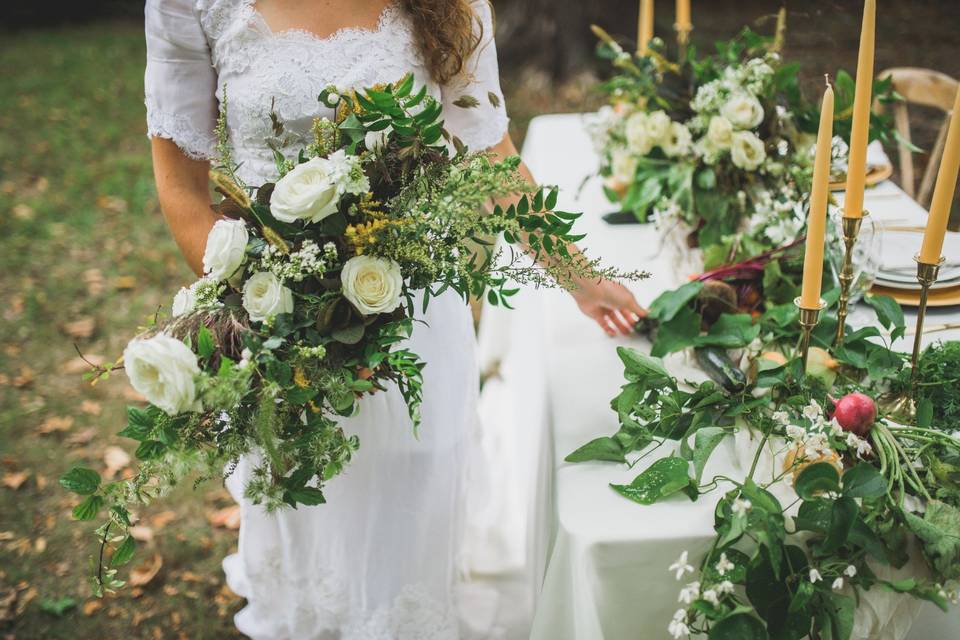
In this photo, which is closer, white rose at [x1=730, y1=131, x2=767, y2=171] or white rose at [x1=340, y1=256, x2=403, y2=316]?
white rose at [x1=340, y1=256, x2=403, y2=316]

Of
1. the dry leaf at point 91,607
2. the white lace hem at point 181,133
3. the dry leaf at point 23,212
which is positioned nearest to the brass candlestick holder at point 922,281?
the white lace hem at point 181,133

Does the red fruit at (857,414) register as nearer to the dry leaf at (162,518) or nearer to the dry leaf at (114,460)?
the dry leaf at (162,518)

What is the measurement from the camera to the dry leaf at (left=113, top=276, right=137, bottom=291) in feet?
14.4

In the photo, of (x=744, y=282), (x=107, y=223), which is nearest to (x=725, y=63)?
(x=744, y=282)

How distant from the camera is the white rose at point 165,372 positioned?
99 centimetres

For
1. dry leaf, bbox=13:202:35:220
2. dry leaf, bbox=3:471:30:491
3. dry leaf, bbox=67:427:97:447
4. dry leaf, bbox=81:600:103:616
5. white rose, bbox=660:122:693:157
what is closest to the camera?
white rose, bbox=660:122:693:157

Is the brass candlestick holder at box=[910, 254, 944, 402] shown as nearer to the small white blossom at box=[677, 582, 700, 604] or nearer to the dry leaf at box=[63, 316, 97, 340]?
the small white blossom at box=[677, 582, 700, 604]

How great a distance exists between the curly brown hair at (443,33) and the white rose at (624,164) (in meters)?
0.68

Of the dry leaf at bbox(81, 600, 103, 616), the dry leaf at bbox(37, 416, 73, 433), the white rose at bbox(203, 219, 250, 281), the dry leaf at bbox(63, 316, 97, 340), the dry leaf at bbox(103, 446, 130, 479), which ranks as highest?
the white rose at bbox(203, 219, 250, 281)

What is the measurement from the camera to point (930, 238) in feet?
3.91

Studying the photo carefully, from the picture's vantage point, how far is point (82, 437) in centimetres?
329

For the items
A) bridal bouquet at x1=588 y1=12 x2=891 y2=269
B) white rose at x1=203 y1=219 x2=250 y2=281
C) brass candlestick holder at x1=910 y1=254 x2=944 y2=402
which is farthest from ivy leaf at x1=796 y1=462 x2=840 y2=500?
white rose at x1=203 y1=219 x2=250 y2=281

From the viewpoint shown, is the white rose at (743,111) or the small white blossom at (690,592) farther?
the white rose at (743,111)

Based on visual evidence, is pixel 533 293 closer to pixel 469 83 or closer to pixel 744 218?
→ pixel 744 218
